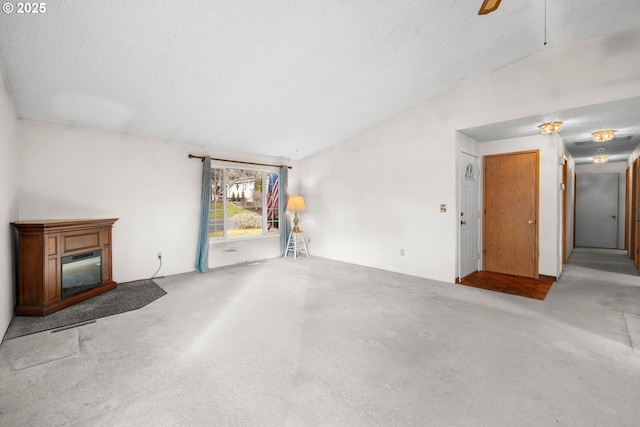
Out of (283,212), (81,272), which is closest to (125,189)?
(81,272)

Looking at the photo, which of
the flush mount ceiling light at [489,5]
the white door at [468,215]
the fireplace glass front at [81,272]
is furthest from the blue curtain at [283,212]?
the flush mount ceiling light at [489,5]

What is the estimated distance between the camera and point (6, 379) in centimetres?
196

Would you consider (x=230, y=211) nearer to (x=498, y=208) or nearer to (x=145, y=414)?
(x=145, y=414)

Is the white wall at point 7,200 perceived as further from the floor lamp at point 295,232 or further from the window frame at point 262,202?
the floor lamp at point 295,232

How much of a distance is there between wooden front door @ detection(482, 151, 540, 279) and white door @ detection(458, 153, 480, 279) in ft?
0.77

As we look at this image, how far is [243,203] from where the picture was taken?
5.96 m

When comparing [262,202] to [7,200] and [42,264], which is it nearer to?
[42,264]

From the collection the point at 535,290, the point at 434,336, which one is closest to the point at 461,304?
the point at 434,336

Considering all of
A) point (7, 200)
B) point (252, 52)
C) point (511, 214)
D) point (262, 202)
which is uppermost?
point (252, 52)

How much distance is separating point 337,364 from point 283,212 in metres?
4.48

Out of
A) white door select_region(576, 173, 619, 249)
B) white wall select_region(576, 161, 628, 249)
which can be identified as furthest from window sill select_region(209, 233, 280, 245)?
white wall select_region(576, 161, 628, 249)

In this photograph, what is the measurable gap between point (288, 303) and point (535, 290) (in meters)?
3.36

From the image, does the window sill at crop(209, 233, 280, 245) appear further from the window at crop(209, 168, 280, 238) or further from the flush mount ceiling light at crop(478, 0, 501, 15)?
the flush mount ceiling light at crop(478, 0, 501, 15)

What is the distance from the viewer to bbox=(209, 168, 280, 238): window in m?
5.45
